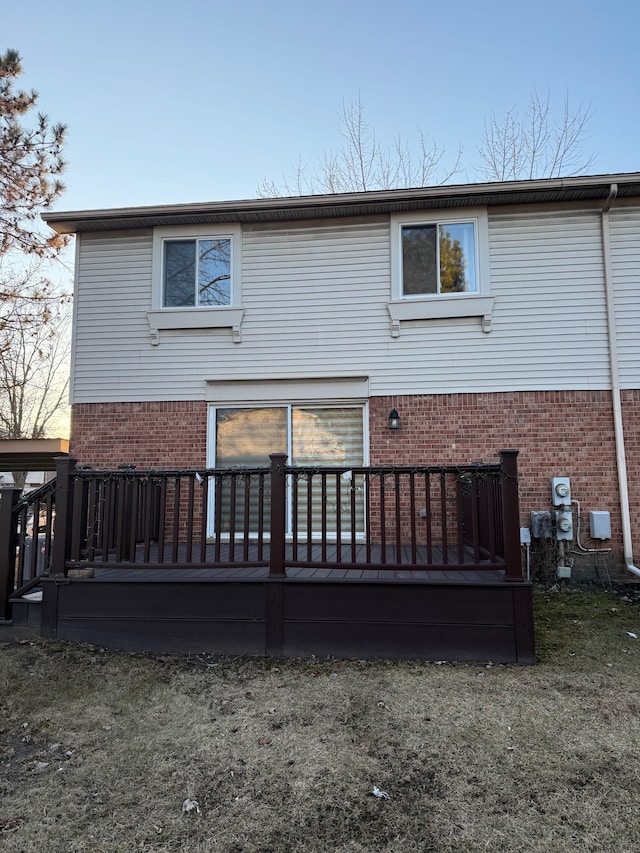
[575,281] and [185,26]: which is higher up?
[185,26]

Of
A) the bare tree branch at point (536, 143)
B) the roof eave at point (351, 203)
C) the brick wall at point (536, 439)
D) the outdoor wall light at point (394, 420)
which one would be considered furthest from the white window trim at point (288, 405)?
the bare tree branch at point (536, 143)

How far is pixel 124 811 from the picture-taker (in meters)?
2.36

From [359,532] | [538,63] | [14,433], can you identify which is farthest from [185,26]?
[14,433]

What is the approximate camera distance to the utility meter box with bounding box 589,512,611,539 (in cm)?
638

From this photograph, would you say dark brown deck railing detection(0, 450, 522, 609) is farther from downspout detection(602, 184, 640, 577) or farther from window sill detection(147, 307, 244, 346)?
window sill detection(147, 307, 244, 346)

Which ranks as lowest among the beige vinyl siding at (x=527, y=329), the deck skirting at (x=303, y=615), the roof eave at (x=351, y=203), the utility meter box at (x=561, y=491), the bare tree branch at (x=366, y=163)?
the deck skirting at (x=303, y=615)

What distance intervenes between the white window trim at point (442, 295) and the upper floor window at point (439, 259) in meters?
0.06

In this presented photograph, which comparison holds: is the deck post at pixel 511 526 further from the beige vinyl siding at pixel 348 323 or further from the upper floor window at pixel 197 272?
the upper floor window at pixel 197 272

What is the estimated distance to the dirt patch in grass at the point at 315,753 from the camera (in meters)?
2.21

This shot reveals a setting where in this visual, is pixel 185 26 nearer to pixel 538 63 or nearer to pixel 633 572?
pixel 538 63

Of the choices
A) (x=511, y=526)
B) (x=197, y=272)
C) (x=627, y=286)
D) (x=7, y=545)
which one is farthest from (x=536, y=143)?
(x=7, y=545)

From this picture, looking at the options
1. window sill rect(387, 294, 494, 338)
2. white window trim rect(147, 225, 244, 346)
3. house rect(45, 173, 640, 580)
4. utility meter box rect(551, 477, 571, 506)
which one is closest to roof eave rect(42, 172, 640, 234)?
house rect(45, 173, 640, 580)

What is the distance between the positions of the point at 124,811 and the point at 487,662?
108 inches

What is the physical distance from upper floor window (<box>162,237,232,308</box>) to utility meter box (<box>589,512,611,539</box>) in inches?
221
